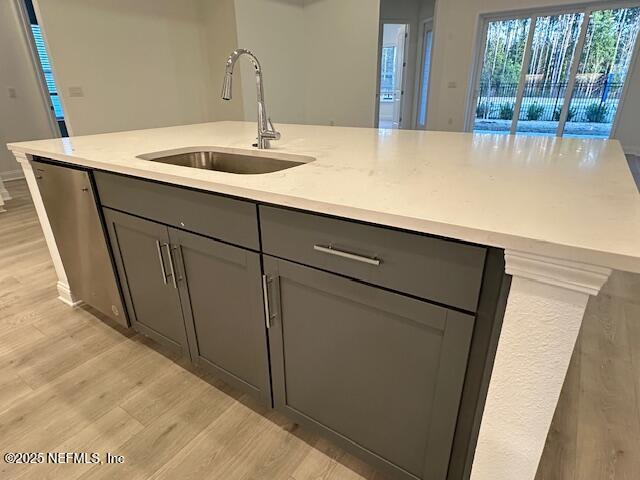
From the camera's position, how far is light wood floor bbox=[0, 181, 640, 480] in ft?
3.96

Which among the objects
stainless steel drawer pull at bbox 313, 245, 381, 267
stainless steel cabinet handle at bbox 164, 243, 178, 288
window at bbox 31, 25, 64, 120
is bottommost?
stainless steel cabinet handle at bbox 164, 243, 178, 288

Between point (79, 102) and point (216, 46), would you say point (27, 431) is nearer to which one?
point (79, 102)

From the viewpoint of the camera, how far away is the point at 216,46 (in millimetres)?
4465

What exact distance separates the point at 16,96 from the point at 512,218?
602 centimetres

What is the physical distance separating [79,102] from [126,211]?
2957mm

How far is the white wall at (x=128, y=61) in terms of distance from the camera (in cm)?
338

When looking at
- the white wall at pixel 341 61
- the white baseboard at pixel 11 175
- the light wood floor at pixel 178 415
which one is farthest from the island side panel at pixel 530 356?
the white baseboard at pixel 11 175

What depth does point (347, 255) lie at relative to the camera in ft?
2.91

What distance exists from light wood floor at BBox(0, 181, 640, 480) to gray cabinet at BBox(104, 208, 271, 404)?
6.1 inches

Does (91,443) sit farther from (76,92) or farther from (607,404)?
(76,92)

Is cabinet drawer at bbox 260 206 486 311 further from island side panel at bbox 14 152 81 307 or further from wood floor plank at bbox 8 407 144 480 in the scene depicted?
island side panel at bbox 14 152 81 307

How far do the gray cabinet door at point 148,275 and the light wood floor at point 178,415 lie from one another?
211mm

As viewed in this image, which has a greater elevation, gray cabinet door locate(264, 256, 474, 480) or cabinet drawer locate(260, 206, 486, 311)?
cabinet drawer locate(260, 206, 486, 311)

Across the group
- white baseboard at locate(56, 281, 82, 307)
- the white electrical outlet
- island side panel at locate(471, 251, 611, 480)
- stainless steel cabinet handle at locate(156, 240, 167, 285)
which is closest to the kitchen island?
island side panel at locate(471, 251, 611, 480)
